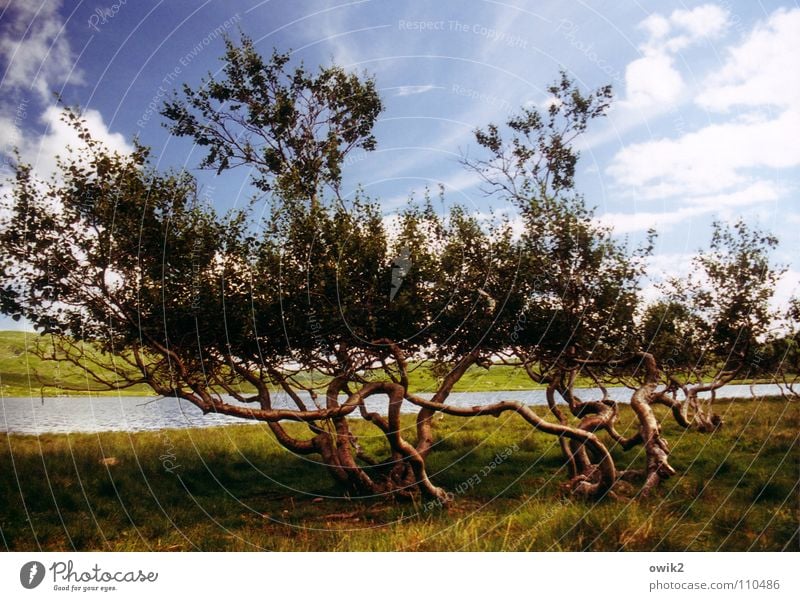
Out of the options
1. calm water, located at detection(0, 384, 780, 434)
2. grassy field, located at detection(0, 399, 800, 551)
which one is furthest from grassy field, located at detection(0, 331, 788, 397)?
grassy field, located at detection(0, 399, 800, 551)

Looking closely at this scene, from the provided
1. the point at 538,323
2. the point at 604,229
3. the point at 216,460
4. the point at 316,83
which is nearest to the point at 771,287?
the point at 604,229

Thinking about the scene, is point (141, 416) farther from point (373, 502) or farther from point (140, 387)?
point (373, 502)

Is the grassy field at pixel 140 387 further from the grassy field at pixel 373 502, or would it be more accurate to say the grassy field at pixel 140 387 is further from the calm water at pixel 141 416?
the grassy field at pixel 373 502

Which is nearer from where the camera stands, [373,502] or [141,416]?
[373,502]

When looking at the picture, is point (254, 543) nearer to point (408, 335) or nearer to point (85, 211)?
point (408, 335)

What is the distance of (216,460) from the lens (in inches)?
656

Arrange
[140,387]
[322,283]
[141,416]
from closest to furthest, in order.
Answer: [322,283] < [140,387] < [141,416]

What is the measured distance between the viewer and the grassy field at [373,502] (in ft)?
33.0

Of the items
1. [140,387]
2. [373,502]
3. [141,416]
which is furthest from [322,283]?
[141,416]

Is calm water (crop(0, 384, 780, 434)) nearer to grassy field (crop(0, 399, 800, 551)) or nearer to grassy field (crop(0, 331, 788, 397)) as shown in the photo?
grassy field (crop(0, 331, 788, 397))

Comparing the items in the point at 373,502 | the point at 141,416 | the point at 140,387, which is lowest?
the point at 373,502

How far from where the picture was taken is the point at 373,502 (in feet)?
44.4

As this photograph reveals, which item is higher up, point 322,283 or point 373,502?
point 322,283

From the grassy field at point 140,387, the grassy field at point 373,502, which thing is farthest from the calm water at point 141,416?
the grassy field at point 373,502
